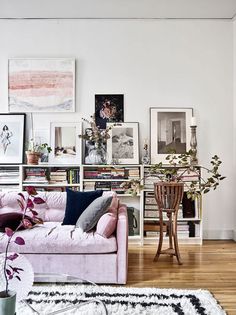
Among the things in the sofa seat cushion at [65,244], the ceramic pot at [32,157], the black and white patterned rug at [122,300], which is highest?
the ceramic pot at [32,157]

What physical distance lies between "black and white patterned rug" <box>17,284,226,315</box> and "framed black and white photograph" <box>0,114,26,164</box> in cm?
255

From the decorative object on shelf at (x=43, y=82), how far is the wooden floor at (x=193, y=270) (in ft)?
7.33

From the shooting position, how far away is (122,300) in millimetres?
2717

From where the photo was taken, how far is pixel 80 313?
1.84m

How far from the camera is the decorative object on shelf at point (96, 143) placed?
15.6 ft

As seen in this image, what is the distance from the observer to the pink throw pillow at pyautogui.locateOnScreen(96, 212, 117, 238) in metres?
3.17

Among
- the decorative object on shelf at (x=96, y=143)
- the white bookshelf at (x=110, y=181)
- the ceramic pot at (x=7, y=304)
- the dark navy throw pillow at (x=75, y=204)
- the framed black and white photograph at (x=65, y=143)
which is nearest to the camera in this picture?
the ceramic pot at (x=7, y=304)

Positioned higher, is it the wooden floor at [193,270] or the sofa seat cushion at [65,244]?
the sofa seat cushion at [65,244]

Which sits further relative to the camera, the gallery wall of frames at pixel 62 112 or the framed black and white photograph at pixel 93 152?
the gallery wall of frames at pixel 62 112

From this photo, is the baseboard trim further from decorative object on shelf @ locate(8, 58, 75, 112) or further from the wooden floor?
decorative object on shelf @ locate(8, 58, 75, 112)

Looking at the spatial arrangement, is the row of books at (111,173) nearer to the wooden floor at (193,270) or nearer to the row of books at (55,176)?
the row of books at (55,176)

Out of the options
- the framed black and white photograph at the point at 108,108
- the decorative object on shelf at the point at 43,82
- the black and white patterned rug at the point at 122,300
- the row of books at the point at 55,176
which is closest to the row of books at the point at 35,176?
the row of books at the point at 55,176

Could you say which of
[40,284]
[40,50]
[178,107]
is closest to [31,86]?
[40,50]

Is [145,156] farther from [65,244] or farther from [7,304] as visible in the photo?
[7,304]
